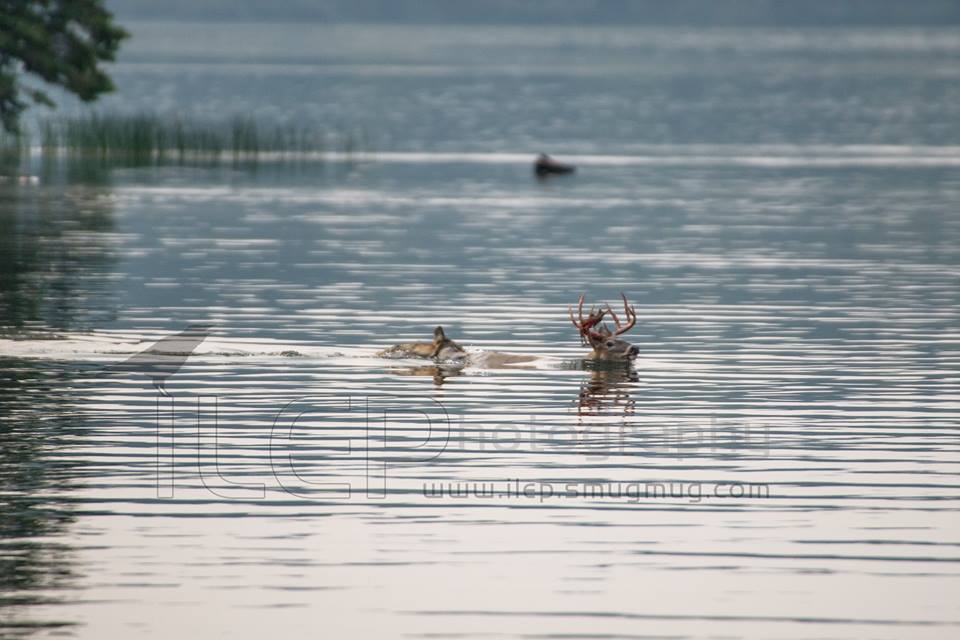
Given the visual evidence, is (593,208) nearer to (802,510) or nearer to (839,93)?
(802,510)

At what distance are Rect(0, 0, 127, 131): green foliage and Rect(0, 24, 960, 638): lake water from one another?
1476 cm

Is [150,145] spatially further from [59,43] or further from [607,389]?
[607,389]

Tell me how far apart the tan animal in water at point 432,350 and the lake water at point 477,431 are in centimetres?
33

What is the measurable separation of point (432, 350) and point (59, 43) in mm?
45907

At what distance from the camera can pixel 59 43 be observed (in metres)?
68.0

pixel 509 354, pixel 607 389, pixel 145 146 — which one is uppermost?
pixel 145 146

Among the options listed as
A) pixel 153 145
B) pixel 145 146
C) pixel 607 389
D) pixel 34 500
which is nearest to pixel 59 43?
pixel 145 146

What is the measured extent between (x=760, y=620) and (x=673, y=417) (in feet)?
25.9

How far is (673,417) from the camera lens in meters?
21.2

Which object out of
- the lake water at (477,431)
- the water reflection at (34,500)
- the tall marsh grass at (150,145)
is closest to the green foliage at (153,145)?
the tall marsh grass at (150,145)

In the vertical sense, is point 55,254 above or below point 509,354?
above

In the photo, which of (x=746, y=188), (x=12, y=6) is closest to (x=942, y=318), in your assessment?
(x=746, y=188)

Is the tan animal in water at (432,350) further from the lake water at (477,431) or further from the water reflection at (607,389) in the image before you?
the water reflection at (607,389)

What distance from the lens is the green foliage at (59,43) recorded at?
66.7m
